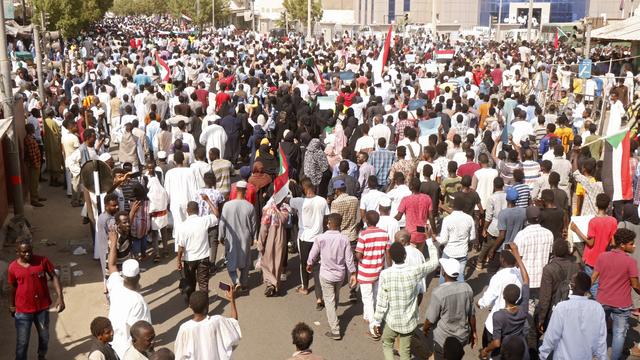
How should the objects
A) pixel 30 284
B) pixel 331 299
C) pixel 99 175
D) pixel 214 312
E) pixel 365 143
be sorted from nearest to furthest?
1. pixel 30 284
2. pixel 331 299
3. pixel 214 312
4. pixel 99 175
5. pixel 365 143

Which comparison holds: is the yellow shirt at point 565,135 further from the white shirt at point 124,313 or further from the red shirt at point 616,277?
the white shirt at point 124,313

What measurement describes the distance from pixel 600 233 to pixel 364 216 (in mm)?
2821

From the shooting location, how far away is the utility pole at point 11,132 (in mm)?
10812

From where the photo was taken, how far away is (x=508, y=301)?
593 cm

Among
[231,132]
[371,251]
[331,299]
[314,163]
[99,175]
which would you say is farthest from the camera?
[231,132]

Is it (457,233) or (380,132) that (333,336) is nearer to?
(457,233)

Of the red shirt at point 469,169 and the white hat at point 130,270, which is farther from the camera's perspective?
the red shirt at point 469,169

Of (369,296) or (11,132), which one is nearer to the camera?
(369,296)

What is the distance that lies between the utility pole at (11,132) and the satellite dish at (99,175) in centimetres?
256

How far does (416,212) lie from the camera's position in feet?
28.8

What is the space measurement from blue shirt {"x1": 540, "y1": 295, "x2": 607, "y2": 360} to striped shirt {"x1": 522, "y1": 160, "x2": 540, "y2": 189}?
15.0 feet

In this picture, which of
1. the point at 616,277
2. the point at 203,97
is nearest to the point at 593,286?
the point at 616,277

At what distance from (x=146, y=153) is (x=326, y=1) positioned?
298 ft

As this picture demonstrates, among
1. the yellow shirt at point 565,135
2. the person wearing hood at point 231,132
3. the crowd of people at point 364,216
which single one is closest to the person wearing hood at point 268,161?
the crowd of people at point 364,216
